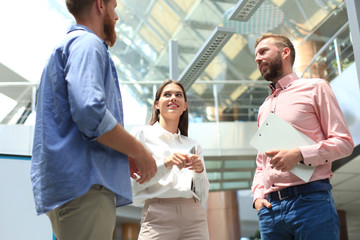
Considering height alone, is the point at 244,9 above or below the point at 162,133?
above

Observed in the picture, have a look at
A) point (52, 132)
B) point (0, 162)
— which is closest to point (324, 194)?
point (52, 132)

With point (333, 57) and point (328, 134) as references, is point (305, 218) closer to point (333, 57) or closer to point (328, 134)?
point (328, 134)

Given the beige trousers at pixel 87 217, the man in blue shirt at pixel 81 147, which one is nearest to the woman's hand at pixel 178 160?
the man in blue shirt at pixel 81 147

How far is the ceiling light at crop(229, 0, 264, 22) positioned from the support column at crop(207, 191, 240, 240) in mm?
7061

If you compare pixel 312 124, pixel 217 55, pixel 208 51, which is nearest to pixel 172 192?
pixel 312 124

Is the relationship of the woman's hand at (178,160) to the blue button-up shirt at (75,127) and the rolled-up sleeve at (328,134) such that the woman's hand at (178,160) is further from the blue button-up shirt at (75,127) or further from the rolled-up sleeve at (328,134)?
the blue button-up shirt at (75,127)

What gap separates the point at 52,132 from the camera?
1356 millimetres

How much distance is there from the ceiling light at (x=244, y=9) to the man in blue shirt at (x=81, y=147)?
2.31 metres

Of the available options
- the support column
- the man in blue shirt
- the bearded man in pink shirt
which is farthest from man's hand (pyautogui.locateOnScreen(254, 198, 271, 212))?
the support column

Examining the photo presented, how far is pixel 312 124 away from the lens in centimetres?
212

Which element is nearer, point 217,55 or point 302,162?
point 302,162

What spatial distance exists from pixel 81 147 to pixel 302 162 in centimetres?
108

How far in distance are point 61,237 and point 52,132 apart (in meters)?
0.32

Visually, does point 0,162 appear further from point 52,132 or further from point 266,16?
point 266,16
